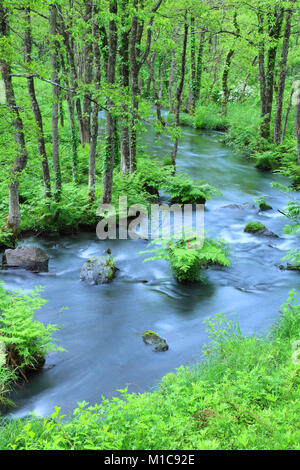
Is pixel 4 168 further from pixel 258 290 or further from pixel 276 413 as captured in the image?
pixel 276 413

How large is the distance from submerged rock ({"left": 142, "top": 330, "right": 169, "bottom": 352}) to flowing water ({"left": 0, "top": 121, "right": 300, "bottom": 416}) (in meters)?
0.12

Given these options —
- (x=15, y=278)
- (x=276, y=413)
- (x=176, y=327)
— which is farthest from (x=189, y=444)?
(x=15, y=278)

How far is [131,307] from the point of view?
847 cm

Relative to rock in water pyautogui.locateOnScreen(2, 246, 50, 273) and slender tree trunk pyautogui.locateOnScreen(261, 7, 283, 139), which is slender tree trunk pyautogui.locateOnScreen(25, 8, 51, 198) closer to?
rock in water pyautogui.locateOnScreen(2, 246, 50, 273)

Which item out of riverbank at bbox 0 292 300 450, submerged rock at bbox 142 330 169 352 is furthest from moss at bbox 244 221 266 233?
riverbank at bbox 0 292 300 450

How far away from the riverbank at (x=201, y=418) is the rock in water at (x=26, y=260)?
18.0 feet

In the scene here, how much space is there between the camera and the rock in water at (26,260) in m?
9.90

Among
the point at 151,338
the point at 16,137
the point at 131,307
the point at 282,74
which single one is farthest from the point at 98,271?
A: the point at 282,74

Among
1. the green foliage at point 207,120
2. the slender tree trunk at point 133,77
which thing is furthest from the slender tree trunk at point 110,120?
the green foliage at point 207,120

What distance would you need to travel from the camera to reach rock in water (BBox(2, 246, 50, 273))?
32.5ft

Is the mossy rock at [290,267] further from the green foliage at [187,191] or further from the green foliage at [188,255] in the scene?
the green foliage at [187,191]
